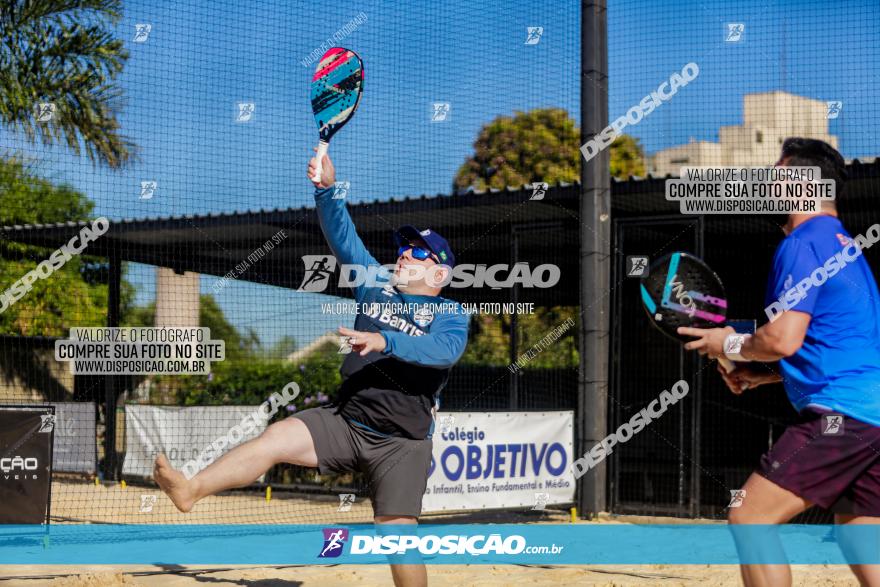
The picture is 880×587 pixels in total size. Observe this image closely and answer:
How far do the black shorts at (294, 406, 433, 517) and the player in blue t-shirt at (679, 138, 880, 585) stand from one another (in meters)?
1.59

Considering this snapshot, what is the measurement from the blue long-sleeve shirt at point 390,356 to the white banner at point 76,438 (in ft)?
→ 32.0

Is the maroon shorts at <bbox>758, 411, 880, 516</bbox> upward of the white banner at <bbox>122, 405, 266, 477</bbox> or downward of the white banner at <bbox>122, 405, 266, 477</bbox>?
upward

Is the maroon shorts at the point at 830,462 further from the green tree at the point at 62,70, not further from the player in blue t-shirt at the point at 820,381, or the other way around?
the green tree at the point at 62,70

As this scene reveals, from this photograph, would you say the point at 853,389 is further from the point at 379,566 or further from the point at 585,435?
the point at 585,435

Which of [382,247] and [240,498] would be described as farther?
[382,247]

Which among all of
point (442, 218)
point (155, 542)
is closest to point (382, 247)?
point (442, 218)

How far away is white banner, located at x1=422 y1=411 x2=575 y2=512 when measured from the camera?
9.38 m

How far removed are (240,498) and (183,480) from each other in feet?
31.3

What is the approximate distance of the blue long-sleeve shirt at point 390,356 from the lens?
459 cm

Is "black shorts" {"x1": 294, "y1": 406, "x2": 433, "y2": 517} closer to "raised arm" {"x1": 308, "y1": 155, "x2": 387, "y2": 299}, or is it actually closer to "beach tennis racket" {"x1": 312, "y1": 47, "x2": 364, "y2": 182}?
"raised arm" {"x1": 308, "y1": 155, "x2": 387, "y2": 299}

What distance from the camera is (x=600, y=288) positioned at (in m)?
10.4

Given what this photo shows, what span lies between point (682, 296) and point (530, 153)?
28.3 metres

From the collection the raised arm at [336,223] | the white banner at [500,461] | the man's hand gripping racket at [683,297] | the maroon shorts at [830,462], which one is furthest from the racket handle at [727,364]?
the white banner at [500,461]

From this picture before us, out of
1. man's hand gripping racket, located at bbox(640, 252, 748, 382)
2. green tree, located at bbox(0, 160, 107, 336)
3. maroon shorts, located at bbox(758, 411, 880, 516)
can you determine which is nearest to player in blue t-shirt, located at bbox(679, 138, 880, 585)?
maroon shorts, located at bbox(758, 411, 880, 516)
